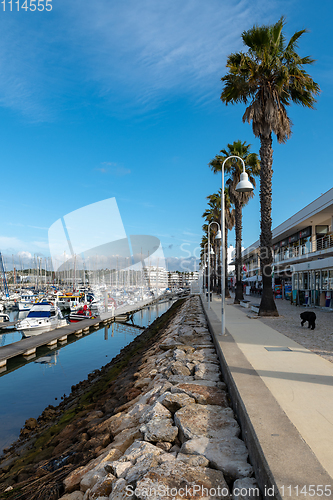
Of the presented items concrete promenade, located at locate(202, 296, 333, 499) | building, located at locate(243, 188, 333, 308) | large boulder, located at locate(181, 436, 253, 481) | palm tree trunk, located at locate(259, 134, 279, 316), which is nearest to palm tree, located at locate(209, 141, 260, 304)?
building, located at locate(243, 188, 333, 308)

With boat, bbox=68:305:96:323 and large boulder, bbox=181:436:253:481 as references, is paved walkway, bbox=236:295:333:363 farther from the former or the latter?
boat, bbox=68:305:96:323

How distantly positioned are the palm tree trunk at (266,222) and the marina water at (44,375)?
10.5 m

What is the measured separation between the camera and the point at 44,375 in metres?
17.4

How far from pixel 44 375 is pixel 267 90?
19562 millimetres

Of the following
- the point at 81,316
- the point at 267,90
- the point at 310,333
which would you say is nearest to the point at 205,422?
the point at 310,333

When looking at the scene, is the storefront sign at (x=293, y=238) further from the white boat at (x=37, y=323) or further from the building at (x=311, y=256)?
the white boat at (x=37, y=323)

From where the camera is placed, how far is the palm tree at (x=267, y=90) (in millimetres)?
16469

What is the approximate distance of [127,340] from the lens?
27.2 meters

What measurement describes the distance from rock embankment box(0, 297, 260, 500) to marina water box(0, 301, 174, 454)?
493 cm

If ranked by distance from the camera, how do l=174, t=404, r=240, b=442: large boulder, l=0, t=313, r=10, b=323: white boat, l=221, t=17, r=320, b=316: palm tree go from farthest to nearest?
l=0, t=313, r=10, b=323: white boat
l=221, t=17, r=320, b=316: palm tree
l=174, t=404, r=240, b=442: large boulder

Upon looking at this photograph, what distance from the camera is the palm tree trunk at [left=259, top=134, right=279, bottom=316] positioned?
57.2 feet

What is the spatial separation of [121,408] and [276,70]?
57.6 ft

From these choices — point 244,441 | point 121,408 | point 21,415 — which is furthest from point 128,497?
point 21,415

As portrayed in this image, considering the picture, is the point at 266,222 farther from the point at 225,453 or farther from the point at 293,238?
the point at 293,238
